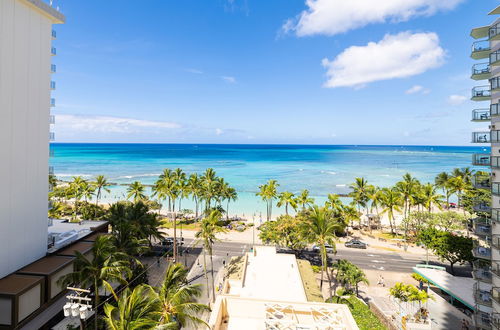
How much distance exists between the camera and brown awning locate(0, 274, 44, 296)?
18.3 m

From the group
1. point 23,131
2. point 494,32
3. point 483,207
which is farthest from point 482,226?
point 23,131

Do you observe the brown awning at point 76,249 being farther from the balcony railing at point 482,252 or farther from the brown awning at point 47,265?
the balcony railing at point 482,252

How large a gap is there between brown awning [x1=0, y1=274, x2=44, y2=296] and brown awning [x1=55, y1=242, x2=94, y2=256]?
15.1ft

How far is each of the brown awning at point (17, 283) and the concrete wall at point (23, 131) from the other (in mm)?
1296

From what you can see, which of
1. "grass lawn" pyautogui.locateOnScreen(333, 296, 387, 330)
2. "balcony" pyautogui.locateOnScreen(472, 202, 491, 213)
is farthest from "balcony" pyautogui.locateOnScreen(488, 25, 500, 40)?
"grass lawn" pyautogui.locateOnScreen(333, 296, 387, 330)

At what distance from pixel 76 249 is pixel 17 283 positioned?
6352 mm

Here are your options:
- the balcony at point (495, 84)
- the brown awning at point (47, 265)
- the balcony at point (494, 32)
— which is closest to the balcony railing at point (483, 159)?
Answer: the balcony at point (495, 84)

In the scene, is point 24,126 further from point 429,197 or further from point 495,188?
point 429,197

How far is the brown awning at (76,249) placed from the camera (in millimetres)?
25402

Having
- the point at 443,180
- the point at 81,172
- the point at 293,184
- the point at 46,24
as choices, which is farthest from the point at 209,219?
the point at 81,172

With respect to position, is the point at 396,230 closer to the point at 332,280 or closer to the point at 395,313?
the point at 332,280

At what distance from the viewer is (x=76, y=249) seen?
25.8 m

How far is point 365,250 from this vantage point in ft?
149

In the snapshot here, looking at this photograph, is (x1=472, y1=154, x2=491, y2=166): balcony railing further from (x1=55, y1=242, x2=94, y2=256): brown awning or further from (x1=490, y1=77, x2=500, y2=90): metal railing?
(x1=55, y1=242, x2=94, y2=256): brown awning
